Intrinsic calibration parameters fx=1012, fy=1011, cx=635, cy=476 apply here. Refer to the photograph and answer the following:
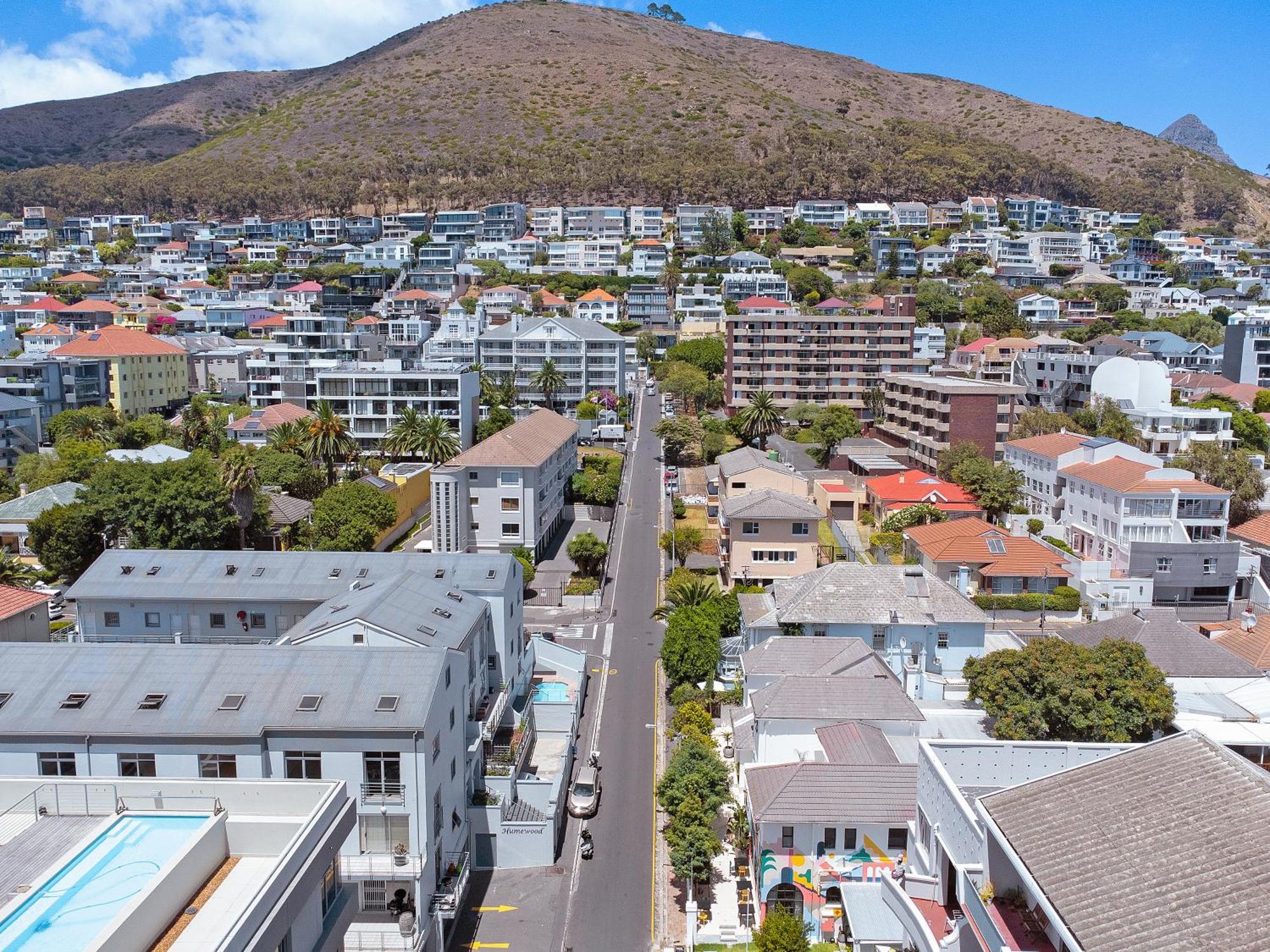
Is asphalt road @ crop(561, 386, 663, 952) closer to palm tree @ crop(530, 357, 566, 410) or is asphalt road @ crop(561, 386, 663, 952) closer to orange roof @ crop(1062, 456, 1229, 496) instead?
orange roof @ crop(1062, 456, 1229, 496)

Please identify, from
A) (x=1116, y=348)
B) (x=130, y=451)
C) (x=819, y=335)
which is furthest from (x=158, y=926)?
(x=1116, y=348)

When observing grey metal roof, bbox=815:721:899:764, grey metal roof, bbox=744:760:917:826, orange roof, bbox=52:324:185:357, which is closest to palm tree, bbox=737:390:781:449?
grey metal roof, bbox=815:721:899:764

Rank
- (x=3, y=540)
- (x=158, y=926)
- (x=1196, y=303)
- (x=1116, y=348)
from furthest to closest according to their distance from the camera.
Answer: (x=1196, y=303) → (x=1116, y=348) → (x=3, y=540) → (x=158, y=926)

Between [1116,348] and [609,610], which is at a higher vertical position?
[1116,348]

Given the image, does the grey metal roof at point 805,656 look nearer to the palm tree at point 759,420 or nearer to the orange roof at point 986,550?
the orange roof at point 986,550

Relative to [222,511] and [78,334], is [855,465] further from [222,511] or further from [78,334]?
[78,334]

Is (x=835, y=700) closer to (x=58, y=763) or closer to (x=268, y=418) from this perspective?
(x=58, y=763)

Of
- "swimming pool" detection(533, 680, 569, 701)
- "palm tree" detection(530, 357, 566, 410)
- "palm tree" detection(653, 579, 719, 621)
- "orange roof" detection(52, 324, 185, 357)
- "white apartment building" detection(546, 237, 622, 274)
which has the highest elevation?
"white apartment building" detection(546, 237, 622, 274)
